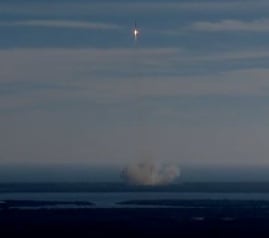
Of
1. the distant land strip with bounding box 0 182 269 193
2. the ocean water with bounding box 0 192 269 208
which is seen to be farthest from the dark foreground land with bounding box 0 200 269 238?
Answer: the distant land strip with bounding box 0 182 269 193

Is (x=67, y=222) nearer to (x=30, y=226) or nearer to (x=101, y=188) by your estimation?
(x=30, y=226)

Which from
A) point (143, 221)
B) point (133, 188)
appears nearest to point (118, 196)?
point (133, 188)

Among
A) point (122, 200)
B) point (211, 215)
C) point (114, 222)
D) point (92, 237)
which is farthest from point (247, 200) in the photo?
point (92, 237)

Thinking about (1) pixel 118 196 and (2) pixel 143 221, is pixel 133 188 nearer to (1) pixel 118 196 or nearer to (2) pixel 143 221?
(1) pixel 118 196

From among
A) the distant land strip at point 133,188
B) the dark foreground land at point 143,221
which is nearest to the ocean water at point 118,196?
the distant land strip at point 133,188

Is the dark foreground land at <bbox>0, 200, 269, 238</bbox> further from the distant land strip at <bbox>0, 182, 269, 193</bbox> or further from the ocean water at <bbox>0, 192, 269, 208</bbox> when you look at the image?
the distant land strip at <bbox>0, 182, 269, 193</bbox>

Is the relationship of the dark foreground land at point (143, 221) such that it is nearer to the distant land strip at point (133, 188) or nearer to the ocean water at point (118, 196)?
the ocean water at point (118, 196)
